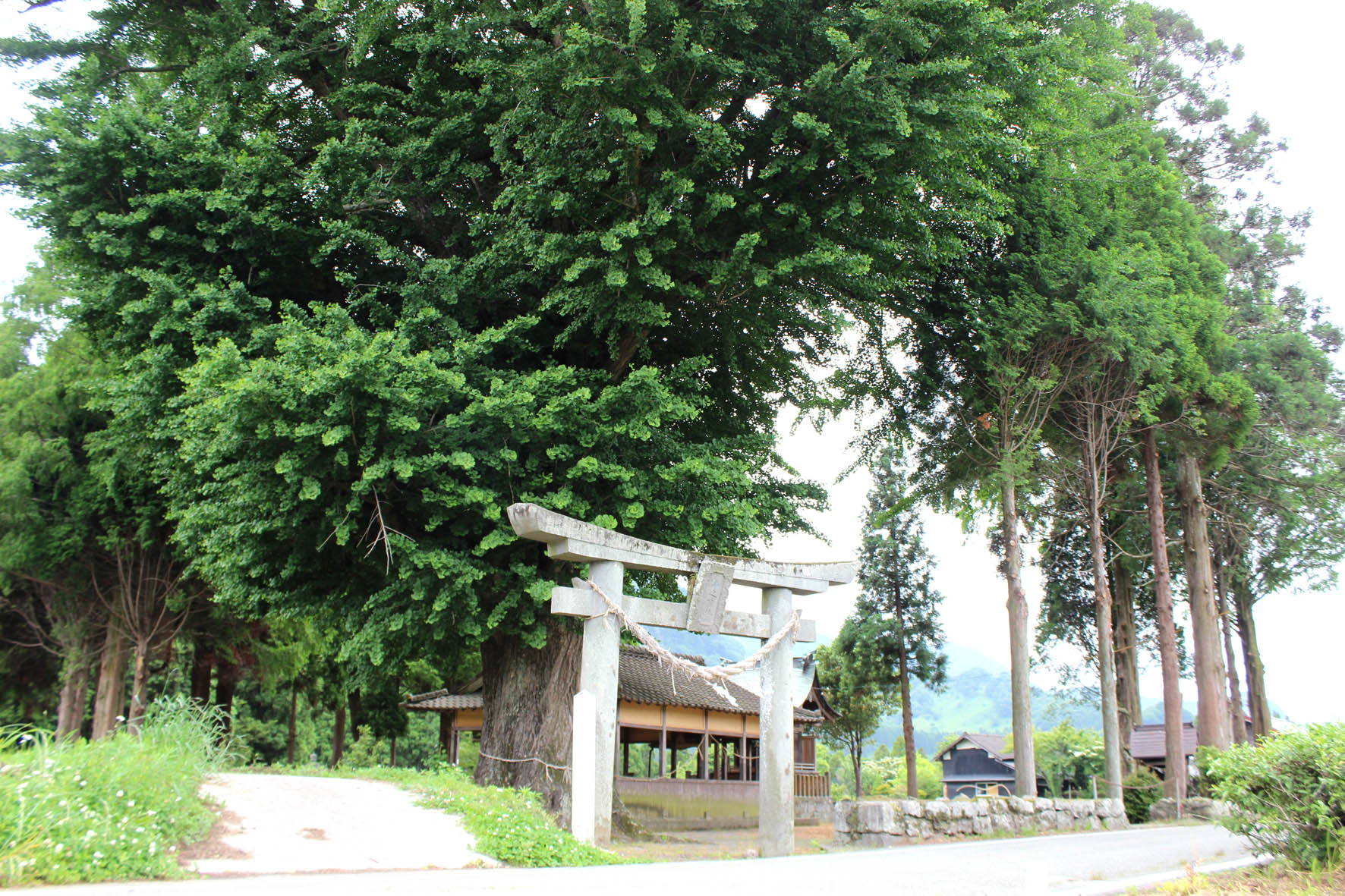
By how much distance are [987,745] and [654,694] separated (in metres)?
36.5

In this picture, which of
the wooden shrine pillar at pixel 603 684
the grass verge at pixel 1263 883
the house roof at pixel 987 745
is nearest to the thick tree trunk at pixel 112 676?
the wooden shrine pillar at pixel 603 684

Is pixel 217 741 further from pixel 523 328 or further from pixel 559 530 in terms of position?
pixel 523 328

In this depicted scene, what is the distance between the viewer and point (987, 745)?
49031 millimetres

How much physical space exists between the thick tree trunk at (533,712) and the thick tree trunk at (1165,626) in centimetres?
1427

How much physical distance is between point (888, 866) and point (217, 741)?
6.91 meters

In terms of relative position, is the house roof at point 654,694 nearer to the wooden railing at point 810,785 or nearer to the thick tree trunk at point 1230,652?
the wooden railing at point 810,785

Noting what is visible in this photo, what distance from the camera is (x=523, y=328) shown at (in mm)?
10922

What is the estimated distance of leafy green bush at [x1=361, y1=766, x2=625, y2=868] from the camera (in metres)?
6.34

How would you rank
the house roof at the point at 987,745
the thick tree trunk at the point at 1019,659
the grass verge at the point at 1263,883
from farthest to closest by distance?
1. the house roof at the point at 987,745
2. the thick tree trunk at the point at 1019,659
3. the grass verge at the point at 1263,883

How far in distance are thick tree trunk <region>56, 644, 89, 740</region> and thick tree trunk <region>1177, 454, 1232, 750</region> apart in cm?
2530

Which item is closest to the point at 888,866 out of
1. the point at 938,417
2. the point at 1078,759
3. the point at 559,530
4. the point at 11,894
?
the point at 559,530

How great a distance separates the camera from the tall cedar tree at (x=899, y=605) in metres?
30.6

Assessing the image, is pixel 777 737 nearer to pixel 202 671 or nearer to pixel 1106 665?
pixel 1106 665

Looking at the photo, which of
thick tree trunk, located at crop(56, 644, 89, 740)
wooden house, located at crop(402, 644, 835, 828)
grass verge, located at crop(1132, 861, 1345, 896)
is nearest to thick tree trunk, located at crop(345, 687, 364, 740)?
wooden house, located at crop(402, 644, 835, 828)
